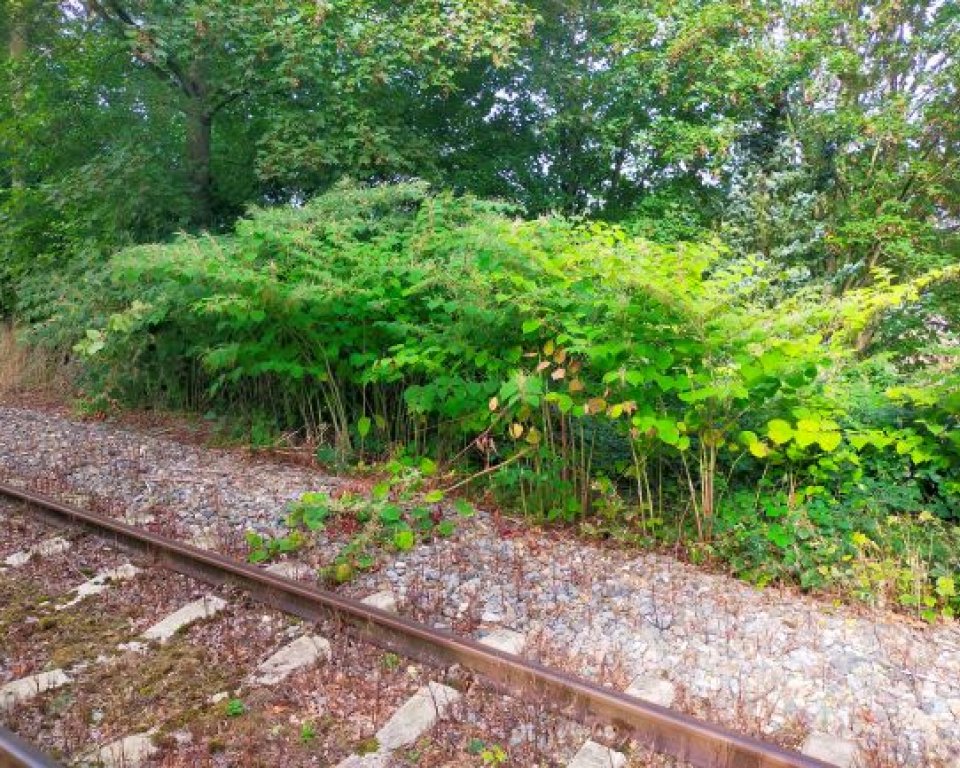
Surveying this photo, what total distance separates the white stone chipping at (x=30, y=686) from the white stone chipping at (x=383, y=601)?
1515mm

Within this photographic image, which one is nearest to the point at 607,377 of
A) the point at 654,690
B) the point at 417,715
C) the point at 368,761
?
the point at 654,690

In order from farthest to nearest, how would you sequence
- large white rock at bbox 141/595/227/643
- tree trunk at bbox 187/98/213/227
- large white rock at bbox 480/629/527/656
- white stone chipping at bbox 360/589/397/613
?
tree trunk at bbox 187/98/213/227 → white stone chipping at bbox 360/589/397/613 → large white rock at bbox 141/595/227/643 → large white rock at bbox 480/629/527/656

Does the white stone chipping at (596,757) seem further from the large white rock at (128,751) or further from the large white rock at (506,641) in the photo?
the large white rock at (128,751)

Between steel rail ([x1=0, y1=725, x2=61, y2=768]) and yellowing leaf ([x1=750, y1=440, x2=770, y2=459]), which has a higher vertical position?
steel rail ([x1=0, y1=725, x2=61, y2=768])

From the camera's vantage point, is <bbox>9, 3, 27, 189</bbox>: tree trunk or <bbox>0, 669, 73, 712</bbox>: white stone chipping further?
<bbox>9, 3, 27, 189</bbox>: tree trunk

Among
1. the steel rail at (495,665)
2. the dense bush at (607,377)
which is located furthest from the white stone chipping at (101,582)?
the dense bush at (607,377)

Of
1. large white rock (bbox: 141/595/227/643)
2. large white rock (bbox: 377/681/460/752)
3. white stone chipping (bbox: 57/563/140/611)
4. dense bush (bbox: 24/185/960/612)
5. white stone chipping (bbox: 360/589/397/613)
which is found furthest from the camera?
dense bush (bbox: 24/185/960/612)

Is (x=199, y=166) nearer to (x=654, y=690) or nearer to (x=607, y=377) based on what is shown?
(x=607, y=377)

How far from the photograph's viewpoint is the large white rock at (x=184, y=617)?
13.8ft

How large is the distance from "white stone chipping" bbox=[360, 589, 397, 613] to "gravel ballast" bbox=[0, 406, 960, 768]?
0.06 meters

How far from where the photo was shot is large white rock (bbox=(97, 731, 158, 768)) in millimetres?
3084

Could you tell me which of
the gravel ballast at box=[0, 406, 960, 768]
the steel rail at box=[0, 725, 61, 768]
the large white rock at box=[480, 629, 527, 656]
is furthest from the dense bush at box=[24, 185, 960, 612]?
the steel rail at box=[0, 725, 61, 768]

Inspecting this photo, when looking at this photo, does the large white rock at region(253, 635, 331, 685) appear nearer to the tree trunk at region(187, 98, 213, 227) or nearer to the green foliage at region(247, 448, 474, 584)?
the green foliage at region(247, 448, 474, 584)

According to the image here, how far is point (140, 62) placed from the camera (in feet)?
40.8
